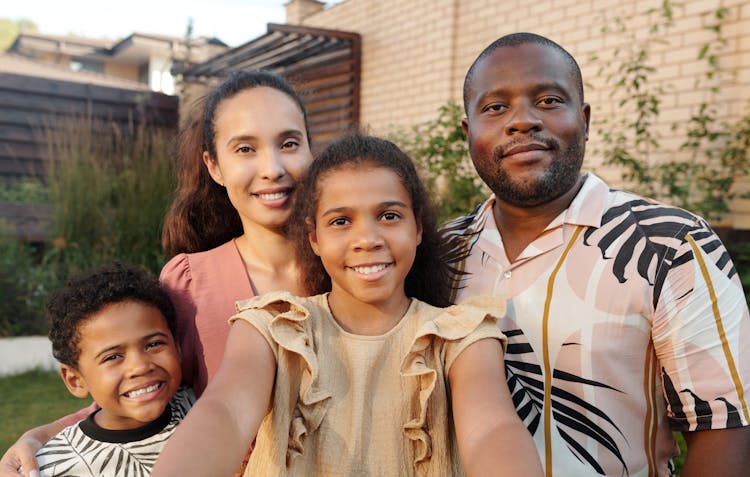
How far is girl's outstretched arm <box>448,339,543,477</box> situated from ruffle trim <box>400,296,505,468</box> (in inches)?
2.0

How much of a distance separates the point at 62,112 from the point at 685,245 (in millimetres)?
8427

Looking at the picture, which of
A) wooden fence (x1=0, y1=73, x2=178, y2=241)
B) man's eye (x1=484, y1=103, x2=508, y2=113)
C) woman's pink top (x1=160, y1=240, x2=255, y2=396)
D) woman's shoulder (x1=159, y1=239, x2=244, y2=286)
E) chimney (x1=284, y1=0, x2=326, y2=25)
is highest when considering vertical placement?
chimney (x1=284, y1=0, x2=326, y2=25)

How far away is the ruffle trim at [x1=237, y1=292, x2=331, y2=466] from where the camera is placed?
1566 millimetres

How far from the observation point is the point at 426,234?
2.02m

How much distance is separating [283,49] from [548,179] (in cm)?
839

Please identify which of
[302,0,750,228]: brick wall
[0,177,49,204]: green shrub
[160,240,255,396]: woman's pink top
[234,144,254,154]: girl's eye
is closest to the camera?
[160,240,255,396]: woman's pink top

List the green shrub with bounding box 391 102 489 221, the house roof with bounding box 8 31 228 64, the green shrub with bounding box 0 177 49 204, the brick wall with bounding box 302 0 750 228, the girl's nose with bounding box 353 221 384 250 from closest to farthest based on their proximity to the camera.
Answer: the girl's nose with bounding box 353 221 384 250, the brick wall with bounding box 302 0 750 228, the green shrub with bounding box 391 102 489 221, the green shrub with bounding box 0 177 49 204, the house roof with bounding box 8 31 228 64

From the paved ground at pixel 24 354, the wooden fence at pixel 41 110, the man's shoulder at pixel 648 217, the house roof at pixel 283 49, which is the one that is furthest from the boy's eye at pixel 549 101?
the house roof at pixel 283 49

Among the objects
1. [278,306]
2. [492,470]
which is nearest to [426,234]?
[278,306]

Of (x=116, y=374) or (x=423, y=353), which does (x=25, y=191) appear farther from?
(x=423, y=353)

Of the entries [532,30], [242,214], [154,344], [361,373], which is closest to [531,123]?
[361,373]

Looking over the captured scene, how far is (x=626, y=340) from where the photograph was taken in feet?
5.98

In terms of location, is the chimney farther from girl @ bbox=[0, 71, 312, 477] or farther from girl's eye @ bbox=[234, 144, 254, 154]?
girl's eye @ bbox=[234, 144, 254, 154]

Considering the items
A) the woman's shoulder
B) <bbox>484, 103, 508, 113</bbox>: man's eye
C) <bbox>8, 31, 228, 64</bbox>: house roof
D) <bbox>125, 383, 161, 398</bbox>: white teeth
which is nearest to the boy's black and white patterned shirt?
<bbox>125, 383, 161, 398</bbox>: white teeth
